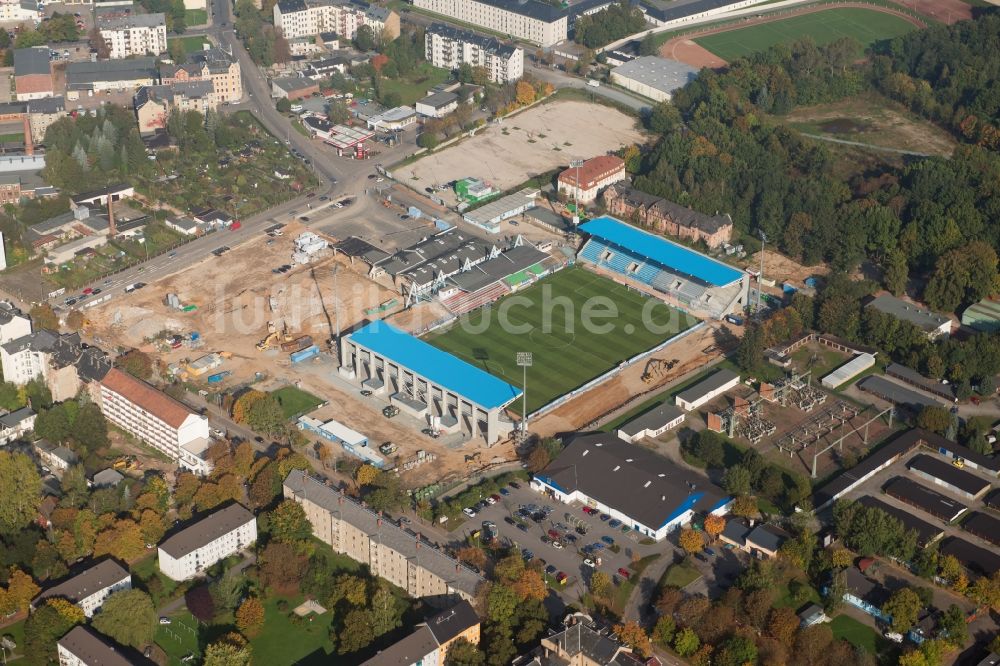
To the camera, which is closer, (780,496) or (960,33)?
(780,496)

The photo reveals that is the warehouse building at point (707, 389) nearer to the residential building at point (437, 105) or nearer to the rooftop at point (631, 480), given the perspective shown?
Answer: the rooftop at point (631, 480)

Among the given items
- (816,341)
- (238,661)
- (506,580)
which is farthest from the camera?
(816,341)

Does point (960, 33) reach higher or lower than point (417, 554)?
higher

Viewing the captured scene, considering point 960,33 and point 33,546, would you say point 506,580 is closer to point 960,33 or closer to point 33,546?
point 33,546

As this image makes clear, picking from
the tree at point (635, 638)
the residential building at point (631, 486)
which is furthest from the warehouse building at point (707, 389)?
the tree at point (635, 638)

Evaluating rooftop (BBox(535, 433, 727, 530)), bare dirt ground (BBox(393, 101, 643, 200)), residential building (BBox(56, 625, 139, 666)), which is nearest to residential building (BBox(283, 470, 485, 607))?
rooftop (BBox(535, 433, 727, 530))

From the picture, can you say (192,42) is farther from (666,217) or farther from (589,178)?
(666,217)

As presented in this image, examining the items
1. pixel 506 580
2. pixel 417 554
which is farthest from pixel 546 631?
pixel 417 554
